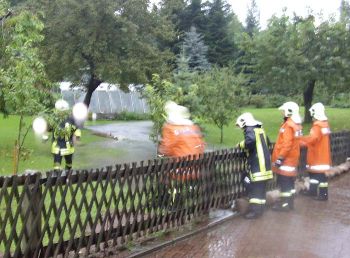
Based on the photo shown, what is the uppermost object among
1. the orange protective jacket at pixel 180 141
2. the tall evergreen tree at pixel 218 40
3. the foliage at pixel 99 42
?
the tall evergreen tree at pixel 218 40

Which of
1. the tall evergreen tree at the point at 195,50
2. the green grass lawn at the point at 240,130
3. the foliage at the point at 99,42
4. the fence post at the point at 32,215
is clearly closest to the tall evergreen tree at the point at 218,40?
the tall evergreen tree at the point at 195,50

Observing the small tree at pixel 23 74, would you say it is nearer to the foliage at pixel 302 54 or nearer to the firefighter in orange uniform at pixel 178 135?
the firefighter in orange uniform at pixel 178 135

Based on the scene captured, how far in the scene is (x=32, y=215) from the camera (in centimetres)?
464

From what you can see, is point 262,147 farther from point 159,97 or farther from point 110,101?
point 110,101

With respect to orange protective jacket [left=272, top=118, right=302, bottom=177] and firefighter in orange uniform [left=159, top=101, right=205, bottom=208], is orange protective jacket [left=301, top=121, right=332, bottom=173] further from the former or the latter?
firefighter in orange uniform [left=159, top=101, right=205, bottom=208]

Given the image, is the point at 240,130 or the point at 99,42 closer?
the point at 99,42

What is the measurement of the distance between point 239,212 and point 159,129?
5607 millimetres

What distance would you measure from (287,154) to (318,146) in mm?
1315

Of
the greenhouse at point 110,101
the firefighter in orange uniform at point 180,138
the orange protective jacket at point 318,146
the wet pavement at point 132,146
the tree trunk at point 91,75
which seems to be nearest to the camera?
the firefighter in orange uniform at point 180,138

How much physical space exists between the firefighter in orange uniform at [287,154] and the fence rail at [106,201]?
73cm

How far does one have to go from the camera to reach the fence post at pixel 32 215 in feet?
15.0

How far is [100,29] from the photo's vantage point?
79.0 ft

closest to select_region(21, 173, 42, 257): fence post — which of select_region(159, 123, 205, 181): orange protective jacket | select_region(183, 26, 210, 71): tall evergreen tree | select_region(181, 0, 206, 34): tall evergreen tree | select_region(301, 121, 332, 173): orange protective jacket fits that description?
select_region(159, 123, 205, 181): orange protective jacket

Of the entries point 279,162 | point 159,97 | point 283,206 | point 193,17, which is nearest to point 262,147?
point 279,162
